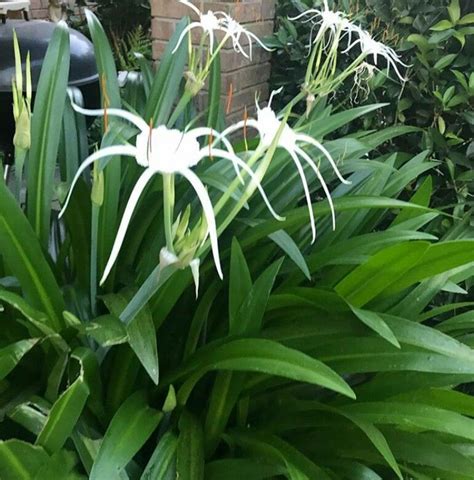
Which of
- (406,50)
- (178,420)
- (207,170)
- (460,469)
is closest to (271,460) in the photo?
(178,420)

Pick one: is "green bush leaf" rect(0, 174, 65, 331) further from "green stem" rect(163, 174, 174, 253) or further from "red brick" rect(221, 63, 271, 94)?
"red brick" rect(221, 63, 271, 94)

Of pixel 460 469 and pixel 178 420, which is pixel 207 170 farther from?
pixel 460 469

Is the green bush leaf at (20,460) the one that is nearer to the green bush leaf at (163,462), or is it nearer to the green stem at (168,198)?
the green bush leaf at (163,462)

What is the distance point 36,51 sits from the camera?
1056 mm

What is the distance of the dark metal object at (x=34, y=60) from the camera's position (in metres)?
1.01

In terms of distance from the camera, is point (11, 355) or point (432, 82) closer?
point (11, 355)

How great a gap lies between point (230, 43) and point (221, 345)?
1026 mm

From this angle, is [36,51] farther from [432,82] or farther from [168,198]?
[432,82]

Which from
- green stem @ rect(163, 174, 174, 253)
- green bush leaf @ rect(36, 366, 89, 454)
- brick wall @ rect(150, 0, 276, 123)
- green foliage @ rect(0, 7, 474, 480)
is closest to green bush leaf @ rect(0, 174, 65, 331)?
green foliage @ rect(0, 7, 474, 480)

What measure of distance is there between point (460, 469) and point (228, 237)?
0.46 meters

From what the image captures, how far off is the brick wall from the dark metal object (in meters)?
0.49

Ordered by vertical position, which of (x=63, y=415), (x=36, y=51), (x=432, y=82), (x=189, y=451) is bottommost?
(x=189, y=451)

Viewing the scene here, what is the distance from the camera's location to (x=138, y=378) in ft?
2.91

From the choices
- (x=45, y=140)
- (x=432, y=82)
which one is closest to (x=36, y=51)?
(x=45, y=140)
